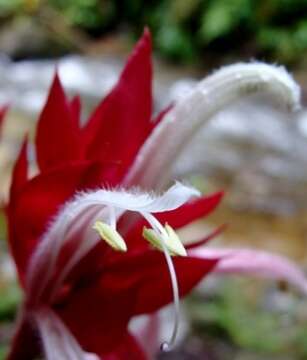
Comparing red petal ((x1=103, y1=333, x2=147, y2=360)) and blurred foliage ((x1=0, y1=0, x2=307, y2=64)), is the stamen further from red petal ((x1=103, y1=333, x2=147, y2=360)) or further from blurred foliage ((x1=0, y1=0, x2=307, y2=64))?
blurred foliage ((x1=0, y1=0, x2=307, y2=64))

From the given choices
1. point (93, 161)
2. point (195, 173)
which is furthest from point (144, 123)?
point (195, 173)

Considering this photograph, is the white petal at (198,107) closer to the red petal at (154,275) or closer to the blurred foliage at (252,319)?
the red petal at (154,275)

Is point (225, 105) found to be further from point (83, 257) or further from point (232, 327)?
point (232, 327)

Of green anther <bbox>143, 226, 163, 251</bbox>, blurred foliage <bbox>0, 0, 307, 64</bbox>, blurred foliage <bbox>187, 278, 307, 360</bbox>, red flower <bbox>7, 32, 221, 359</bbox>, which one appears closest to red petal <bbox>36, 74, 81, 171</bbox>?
red flower <bbox>7, 32, 221, 359</bbox>

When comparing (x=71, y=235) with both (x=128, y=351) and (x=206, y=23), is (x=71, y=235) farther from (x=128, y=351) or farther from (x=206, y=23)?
(x=206, y=23)

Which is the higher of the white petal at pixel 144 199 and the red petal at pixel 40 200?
the red petal at pixel 40 200

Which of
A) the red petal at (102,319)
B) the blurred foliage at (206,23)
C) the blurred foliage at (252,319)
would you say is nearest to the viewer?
the red petal at (102,319)

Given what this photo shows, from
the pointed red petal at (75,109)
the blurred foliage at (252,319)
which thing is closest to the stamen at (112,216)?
the pointed red petal at (75,109)
